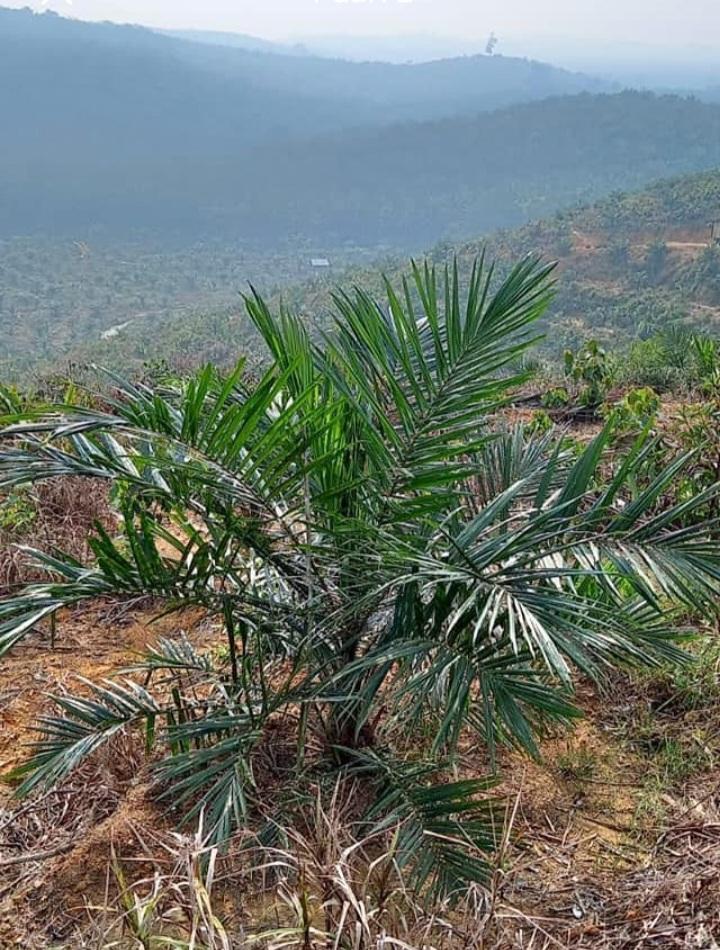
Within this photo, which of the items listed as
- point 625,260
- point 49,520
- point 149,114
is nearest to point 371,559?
point 49,520

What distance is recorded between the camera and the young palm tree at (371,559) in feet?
4.31

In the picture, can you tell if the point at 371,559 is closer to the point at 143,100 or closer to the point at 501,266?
the point at 501,266

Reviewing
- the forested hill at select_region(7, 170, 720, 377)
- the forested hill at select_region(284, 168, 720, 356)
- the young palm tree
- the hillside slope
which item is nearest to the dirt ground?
the young palm tree

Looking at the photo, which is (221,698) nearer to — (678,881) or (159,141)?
(678,881)

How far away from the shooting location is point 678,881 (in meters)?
1.31

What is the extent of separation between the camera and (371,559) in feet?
4.75

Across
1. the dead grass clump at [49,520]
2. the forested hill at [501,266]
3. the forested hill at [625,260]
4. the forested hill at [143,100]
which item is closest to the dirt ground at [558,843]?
the dead grass clump at [49,520]

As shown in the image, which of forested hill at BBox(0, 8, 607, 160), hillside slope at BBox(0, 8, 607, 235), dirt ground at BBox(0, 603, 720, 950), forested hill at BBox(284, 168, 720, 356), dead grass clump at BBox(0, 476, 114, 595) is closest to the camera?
Answer: dirt ground at BBox(0, 603, 720, 950)

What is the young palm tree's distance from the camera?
1313mm

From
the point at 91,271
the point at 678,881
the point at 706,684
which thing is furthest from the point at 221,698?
Result: the point at 91,271

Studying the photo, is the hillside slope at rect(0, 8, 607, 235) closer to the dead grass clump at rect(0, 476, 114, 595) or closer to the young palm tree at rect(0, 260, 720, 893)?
the dead grass clump at rect(0, 476, 114, 595)

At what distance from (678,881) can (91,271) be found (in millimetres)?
48784

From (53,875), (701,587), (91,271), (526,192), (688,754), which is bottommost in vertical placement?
(91,271)

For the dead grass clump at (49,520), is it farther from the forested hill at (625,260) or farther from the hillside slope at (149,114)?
the hillside slope at (149,114)
